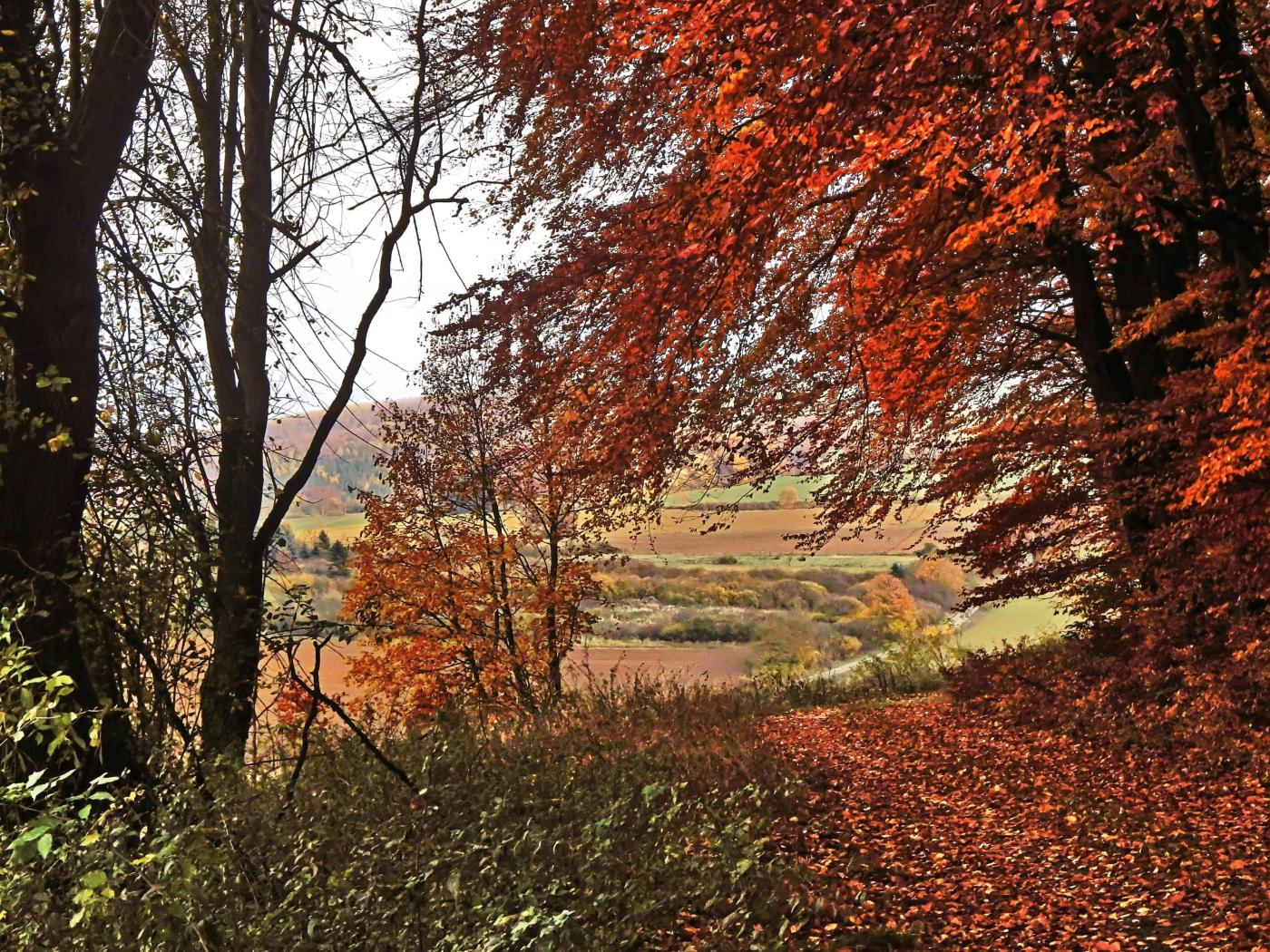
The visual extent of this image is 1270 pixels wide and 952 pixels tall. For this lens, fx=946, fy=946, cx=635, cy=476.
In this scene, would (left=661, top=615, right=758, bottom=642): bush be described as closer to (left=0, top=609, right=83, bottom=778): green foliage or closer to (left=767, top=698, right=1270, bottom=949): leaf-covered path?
(left=767, top=698, right=1270, bottom=949): leaf-covered path

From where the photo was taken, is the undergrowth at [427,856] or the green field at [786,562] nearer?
the undergrowth at [427,856]

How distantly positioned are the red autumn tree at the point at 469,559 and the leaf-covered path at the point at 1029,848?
4474 mm

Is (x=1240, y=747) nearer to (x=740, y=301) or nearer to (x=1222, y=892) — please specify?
(x=1222, y=892)

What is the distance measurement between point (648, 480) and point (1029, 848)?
190 inches

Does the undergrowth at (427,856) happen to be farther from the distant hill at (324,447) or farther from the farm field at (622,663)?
the distant hill at (324,447)

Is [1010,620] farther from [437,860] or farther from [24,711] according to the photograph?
[24,711]

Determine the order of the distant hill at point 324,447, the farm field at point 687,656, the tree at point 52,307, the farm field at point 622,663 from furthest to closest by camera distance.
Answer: the farm field at point 687,656
the farm field at point 622,663
the distant hill at point 324,447
the tree at point 52,307

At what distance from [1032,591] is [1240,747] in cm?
327

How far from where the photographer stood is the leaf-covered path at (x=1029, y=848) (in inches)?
220

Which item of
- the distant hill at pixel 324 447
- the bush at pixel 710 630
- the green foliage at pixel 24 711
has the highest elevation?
the distant hill at pixel 324 447

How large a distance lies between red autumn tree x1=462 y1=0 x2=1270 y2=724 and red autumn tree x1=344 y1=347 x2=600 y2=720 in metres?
3.35

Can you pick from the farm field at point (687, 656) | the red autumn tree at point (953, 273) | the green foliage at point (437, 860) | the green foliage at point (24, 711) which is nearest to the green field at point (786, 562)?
the farm field at point (687, 656)

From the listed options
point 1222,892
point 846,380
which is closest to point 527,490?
point 846,380

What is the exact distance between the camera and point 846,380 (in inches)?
435
